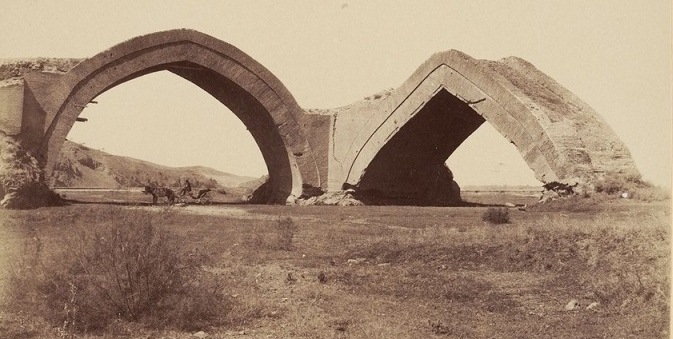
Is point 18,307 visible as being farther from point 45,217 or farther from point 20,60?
point 20,60

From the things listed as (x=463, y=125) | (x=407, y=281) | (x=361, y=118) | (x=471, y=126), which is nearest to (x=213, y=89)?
(x=361, y=118)

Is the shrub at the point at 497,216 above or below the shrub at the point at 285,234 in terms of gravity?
above

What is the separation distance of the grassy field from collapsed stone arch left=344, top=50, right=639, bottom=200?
4373mm

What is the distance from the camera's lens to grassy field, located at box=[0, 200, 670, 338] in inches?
204

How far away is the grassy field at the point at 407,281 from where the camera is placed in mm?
5180

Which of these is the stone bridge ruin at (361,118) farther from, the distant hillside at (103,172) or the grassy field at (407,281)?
the distant hillside at (103,172)

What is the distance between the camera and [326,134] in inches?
798

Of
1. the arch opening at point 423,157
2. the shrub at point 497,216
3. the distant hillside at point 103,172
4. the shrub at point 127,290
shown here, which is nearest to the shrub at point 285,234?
the shrub at point 127,290

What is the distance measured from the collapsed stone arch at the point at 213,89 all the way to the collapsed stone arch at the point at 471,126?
5.80ft

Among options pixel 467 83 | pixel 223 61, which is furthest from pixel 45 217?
pixel 467 83

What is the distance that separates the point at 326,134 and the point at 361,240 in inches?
433

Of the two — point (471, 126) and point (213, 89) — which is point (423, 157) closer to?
A: point (471, 126)

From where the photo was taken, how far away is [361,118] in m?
19.6

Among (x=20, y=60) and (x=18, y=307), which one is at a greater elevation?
(x=20, y=60)
